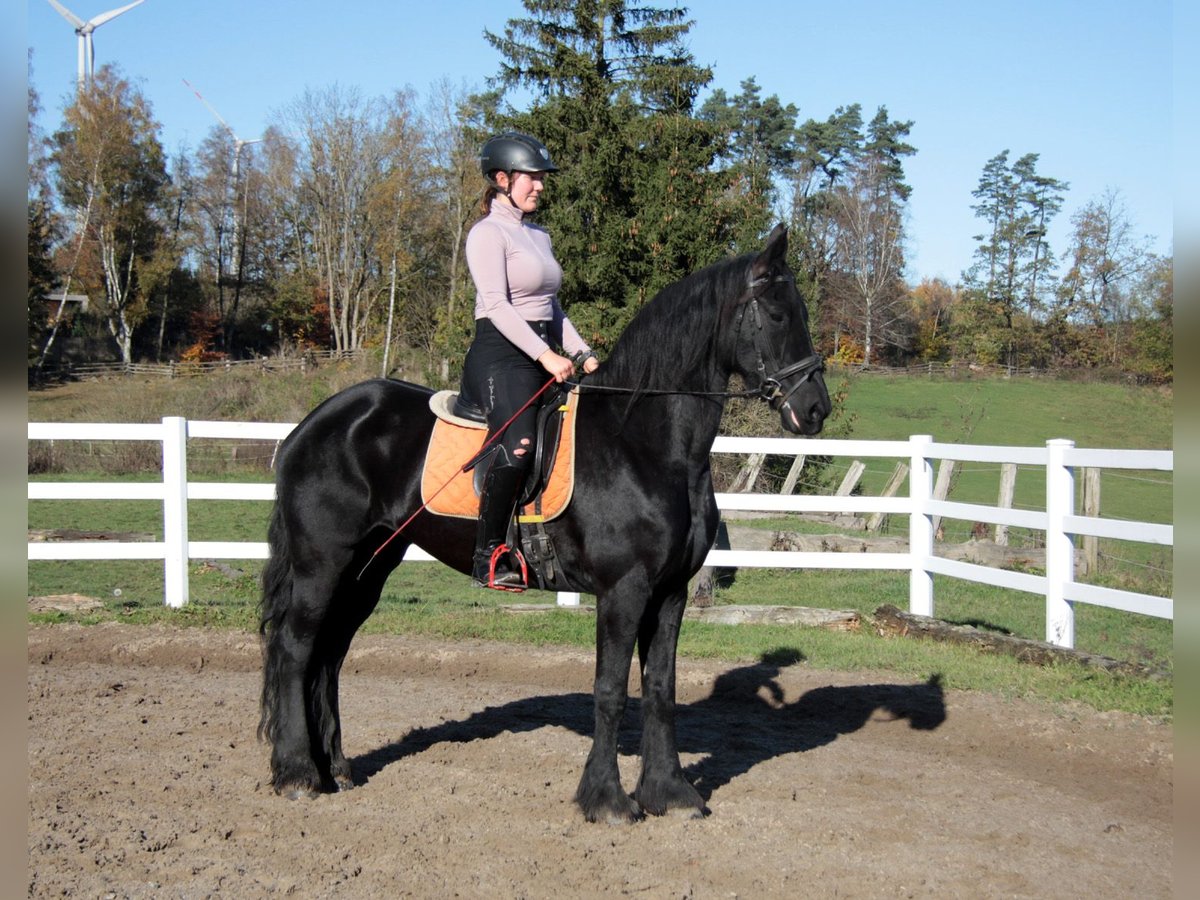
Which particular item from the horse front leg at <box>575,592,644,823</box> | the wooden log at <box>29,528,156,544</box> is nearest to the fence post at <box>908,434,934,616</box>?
the horse front leg at <box>575,592,644,823</box>

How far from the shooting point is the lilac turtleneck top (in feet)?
16.5

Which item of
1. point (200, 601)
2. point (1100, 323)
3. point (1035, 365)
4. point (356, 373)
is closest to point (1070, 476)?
point (200, 601)

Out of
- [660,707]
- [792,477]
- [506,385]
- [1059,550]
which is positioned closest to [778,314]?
[506,385]

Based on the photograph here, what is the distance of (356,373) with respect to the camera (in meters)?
43.5

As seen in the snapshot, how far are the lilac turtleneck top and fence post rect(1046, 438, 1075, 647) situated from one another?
522 centimetres

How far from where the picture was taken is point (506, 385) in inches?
203

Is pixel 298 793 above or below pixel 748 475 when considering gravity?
below

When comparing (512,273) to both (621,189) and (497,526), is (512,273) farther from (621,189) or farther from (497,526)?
(621,189)

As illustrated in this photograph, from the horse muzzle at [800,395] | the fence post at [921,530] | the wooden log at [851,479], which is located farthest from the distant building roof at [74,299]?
the horse muzzle at [800,395]

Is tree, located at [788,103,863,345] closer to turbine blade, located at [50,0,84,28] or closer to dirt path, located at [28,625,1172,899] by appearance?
turbine blade, located at [50,0,84,28]

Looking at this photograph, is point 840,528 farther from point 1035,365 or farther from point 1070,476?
point 1035,365

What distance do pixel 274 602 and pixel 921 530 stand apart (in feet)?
22.1

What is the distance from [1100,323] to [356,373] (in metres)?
32.4

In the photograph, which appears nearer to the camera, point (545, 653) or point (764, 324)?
point (764, 324)
